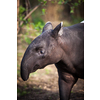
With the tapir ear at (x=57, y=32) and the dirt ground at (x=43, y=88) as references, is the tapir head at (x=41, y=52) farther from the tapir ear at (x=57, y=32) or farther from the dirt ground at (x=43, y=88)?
the dirt ground at (x=43, y=88)

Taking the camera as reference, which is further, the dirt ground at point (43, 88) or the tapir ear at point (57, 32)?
the dirt ground at point (43, 88)

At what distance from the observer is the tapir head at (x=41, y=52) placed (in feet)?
7.98

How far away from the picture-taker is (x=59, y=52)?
8.38 ft

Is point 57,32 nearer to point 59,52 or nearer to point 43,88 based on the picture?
point 59,52

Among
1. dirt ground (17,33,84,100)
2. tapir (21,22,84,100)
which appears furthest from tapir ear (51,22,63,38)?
dirt ground (17,33,84,100)

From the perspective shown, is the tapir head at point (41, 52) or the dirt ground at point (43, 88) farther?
the dirt ground at point (43, 88)

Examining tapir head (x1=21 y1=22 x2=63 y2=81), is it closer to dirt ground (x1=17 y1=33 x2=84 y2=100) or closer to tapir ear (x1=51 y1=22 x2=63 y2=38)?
tapir ear (x1=51 y1=22 x2=63 y2=38)

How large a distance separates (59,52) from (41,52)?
26cm

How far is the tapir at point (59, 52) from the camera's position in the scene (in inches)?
96.5

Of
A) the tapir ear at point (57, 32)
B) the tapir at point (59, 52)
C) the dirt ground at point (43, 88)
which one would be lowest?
the dirt ground at point (43, 88)

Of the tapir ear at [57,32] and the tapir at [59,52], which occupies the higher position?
the tapir ear at [57,32]

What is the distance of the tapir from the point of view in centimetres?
245

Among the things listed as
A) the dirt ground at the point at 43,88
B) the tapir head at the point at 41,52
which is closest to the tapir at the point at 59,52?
the tapir head at the point at 41,52
